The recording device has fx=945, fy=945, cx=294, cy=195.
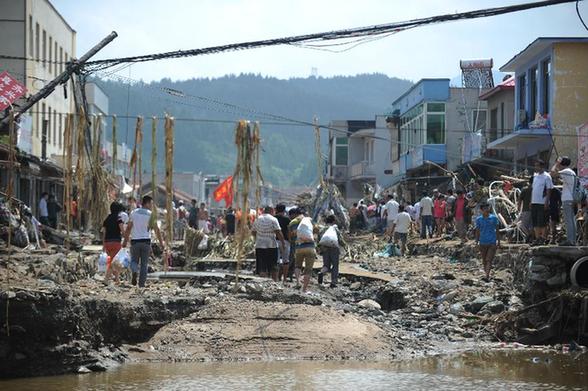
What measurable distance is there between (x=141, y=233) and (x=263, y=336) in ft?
10.7

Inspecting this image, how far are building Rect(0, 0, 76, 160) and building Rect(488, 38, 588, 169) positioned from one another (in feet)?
57.4

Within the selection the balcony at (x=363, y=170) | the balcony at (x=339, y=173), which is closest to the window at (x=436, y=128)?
the balcony at (x=363, y=170)

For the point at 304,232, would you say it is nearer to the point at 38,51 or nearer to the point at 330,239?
the point at 330,239

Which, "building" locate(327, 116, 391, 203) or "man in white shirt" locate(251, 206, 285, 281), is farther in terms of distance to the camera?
"building" locate(327, 116, 391, 203)

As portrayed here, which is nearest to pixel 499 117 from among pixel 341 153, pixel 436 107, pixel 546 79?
pixel 546 79

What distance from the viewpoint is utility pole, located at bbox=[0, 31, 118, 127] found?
806 inches

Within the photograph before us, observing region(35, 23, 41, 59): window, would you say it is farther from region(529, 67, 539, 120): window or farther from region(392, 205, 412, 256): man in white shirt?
region(529, 67, 539, 120): window

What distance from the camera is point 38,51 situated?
42.2 m

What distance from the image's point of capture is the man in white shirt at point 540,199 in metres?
18.6

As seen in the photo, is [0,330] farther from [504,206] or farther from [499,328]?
[504,206]

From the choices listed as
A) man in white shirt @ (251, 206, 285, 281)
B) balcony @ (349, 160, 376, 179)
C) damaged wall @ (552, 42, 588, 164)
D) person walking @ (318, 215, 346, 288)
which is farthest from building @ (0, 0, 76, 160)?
balcony @ (349, 160, 376, 179)

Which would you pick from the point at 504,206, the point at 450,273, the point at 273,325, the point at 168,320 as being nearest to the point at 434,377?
the point at 273,325

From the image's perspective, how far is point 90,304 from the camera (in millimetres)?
14102

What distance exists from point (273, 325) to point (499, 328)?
4125mm
